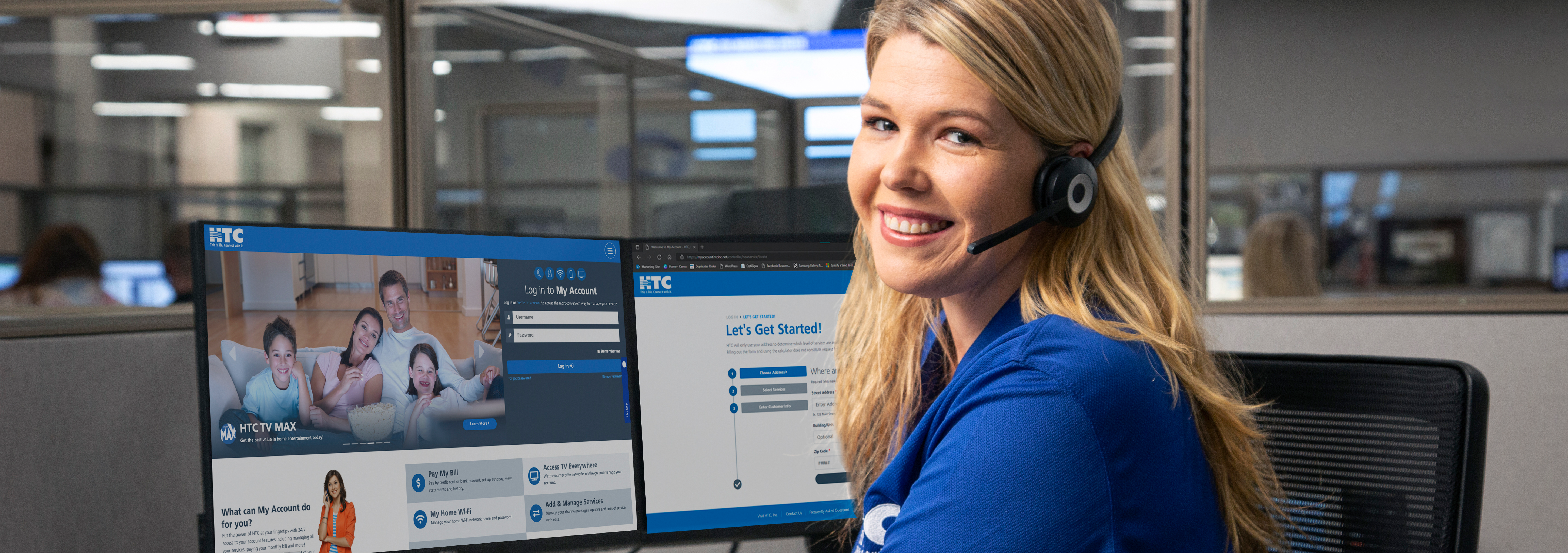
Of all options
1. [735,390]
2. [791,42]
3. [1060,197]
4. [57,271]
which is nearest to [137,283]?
[57,271]

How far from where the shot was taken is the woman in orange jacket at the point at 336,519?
2.57 ft

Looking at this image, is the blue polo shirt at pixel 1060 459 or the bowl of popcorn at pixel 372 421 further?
the bowl of popcorn at pixel 372 421

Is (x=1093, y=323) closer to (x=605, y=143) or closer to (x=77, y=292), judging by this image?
(x=605, y=143)

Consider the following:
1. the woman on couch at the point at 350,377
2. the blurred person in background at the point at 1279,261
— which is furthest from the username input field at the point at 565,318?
the blurred person in background at the point at 1279,261

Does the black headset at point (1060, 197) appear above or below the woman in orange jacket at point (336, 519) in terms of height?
above

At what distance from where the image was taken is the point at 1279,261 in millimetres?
3322

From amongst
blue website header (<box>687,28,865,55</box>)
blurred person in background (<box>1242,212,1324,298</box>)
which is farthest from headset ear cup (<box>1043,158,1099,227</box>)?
blurred person in background (<box>1242,212,1324,298</box>)

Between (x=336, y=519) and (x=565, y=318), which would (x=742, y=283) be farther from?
(x=336, y=519)

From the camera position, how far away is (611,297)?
92cm

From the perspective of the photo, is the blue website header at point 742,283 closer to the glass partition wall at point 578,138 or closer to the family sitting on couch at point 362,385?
the family sitting on couch at point 362,385

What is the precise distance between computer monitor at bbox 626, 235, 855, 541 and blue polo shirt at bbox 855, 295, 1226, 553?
326 millimetres

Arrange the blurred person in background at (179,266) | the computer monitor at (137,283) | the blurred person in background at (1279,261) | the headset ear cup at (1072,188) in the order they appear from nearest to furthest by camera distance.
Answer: the headset ear cup at (1072,188)
the blurred person in background at (1279,261)
the blurred person in background at (179,266)
the computer monitor at (137,283)

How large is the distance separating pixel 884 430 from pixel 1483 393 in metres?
0.51

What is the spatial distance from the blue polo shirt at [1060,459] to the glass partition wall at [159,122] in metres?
6.98
